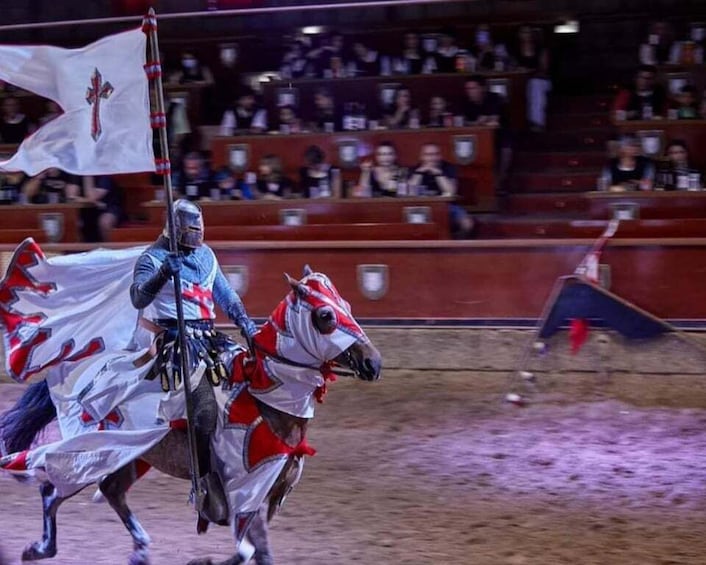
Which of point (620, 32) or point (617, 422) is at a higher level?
point (620, 32)

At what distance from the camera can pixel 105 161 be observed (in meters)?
5.00

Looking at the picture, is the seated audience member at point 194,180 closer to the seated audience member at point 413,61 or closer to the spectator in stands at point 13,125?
the spectator in stands at point 13,125

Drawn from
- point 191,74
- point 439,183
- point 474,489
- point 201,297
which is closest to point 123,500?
point 201,297

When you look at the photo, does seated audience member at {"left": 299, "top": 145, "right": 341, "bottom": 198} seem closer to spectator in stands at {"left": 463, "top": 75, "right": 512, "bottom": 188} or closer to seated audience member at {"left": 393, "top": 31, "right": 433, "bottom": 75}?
spectator in stands at {"left": 463, "top": 75, "right": 512, "bottom": 188}

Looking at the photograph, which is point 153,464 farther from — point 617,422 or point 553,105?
point 553,105

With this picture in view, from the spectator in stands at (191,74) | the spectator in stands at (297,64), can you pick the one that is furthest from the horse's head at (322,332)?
the spectator in stands at (191,74)

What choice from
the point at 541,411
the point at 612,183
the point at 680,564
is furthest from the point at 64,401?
the point at 612,183

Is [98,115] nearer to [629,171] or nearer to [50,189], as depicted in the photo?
[629,171]

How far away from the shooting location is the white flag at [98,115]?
4988 mm

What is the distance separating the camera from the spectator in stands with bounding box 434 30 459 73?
13.4 m

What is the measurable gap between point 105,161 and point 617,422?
484 centimetres

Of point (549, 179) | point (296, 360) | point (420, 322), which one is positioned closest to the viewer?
point (296, 360)

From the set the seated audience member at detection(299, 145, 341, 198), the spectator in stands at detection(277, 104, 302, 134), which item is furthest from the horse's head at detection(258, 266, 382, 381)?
the spectator in stands at detection(277, 104, 302, 134)

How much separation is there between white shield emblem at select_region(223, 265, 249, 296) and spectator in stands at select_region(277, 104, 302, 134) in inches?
105
